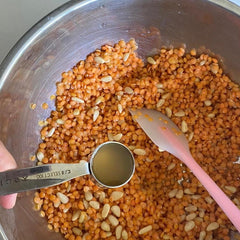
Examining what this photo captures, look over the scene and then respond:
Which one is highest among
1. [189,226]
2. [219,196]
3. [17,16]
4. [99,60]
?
[17,16]

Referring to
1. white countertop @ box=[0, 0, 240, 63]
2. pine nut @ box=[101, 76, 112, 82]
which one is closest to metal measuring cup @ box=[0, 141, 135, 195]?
pine nut @ box=[101, 76, 112, 82]

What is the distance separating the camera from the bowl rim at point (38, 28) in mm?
917

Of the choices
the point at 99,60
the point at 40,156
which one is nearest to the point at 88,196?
the point at 40,156

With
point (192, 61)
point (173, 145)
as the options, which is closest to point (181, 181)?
point (173, 145)

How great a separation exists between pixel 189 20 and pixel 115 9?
0.70 ft

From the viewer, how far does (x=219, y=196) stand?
3.19 feet

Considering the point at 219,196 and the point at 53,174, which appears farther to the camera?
the point at 219,196

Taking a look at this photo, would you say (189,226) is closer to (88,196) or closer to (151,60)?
(88,196)

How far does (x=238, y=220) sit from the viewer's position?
0.94 m

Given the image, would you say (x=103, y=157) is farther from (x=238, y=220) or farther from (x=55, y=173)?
(x=238, y=220)

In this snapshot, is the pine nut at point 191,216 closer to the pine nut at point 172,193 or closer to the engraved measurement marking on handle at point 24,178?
the pine nut at point 172,193

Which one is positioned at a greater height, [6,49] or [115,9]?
[115,9]

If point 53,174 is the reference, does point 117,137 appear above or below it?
below

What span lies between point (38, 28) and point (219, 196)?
0.61m
